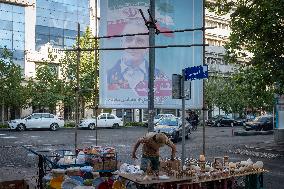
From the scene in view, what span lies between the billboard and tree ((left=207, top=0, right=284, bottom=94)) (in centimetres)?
1028

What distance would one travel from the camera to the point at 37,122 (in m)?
38.3

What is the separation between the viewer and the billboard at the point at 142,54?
35.8ft

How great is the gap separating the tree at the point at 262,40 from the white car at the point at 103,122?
70.9ft

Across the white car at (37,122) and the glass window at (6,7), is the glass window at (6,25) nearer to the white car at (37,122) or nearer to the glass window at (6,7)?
the glass window at (6,7)

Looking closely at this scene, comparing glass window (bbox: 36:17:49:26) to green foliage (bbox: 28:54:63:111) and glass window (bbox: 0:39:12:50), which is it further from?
green foliage (bbox: 28:54:63:111)

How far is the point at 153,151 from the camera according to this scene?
955 centimetres

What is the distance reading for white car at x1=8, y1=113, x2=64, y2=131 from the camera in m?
37.4

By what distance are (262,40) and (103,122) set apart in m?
24.4

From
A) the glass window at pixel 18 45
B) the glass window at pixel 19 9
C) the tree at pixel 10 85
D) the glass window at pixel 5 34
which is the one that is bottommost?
the tree at pixel 10 85

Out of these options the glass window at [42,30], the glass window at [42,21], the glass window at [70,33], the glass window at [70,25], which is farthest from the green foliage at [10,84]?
the glass window at [70,25]

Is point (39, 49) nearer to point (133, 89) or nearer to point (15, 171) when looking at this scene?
point (15, 171)

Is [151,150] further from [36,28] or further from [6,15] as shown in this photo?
[36,28]

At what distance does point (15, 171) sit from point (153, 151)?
7248 millimetres

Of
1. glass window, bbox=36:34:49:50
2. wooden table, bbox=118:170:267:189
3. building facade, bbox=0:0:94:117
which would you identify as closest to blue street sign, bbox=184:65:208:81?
wooden table, bbox=118:170:267:189
